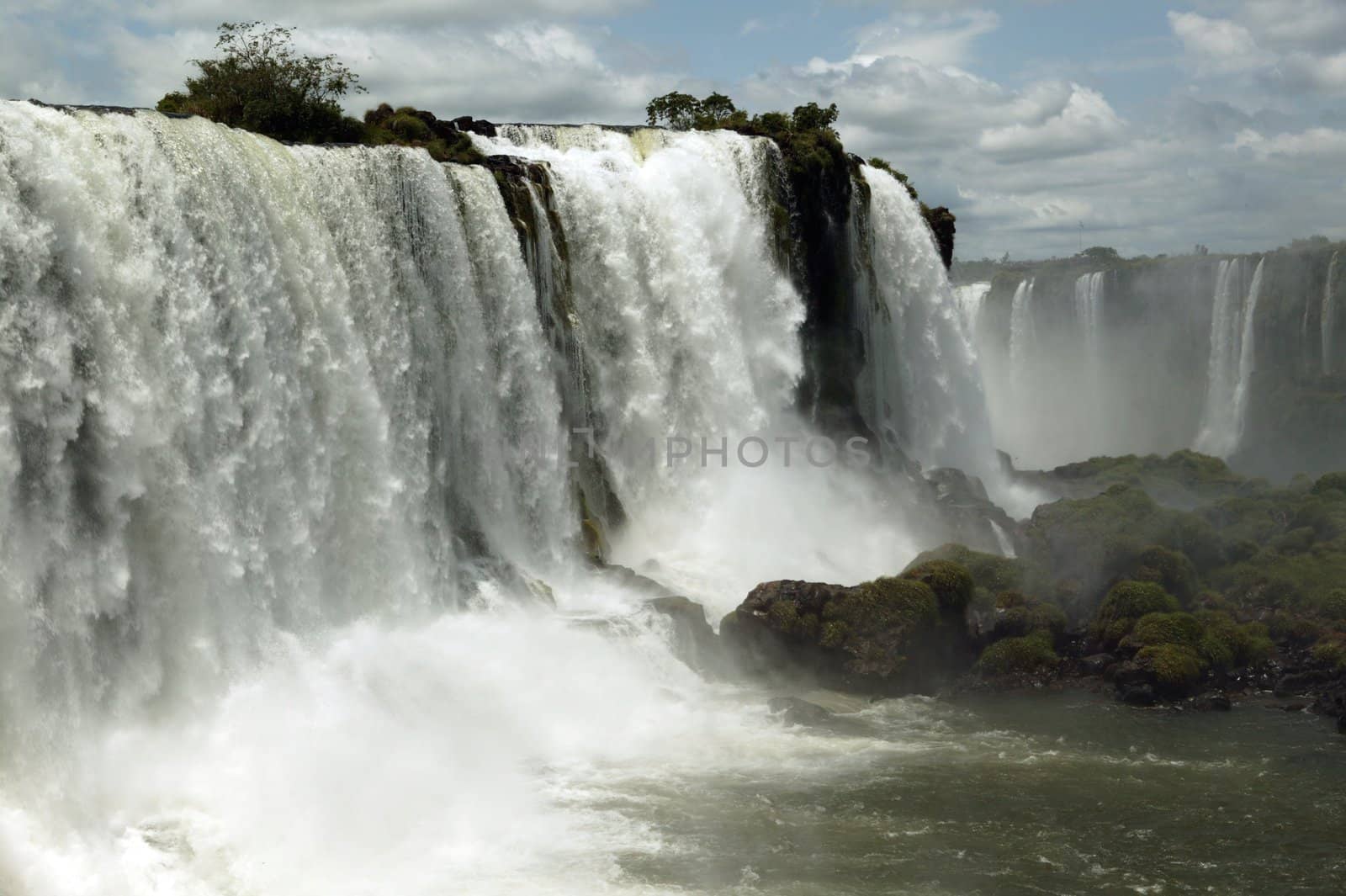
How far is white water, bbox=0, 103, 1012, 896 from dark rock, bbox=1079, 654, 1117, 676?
507 centimetres

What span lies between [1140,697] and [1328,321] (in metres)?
29.7

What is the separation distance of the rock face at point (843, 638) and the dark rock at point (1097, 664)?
185 cm

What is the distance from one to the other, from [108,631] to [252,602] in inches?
81.2

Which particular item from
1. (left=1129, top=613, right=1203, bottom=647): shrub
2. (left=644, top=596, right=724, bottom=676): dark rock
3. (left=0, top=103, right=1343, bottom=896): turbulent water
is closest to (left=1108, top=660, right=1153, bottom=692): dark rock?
(left=1129, top=613, right=1203, bottom=647): shrub

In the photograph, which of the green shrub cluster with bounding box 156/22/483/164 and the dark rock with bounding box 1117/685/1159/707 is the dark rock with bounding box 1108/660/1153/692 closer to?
the dark rock with bounding box 1117/685/1159/707

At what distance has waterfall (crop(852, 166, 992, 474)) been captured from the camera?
32.9 metres

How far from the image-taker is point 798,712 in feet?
61.9

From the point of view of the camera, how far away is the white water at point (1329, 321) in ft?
147

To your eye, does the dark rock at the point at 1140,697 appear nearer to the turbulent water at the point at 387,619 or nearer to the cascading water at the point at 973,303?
the turbulent water at the point at 387,619

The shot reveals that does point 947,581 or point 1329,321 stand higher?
point 1329,321

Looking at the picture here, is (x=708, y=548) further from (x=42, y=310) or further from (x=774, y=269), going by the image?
(x=42, y=310)

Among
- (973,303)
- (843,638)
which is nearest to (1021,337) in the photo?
Result: (973,303)

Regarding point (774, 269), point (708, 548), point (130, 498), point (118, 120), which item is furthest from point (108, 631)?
point (774, 269)

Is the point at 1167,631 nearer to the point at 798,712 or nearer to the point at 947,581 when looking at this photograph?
the point at 947,581
